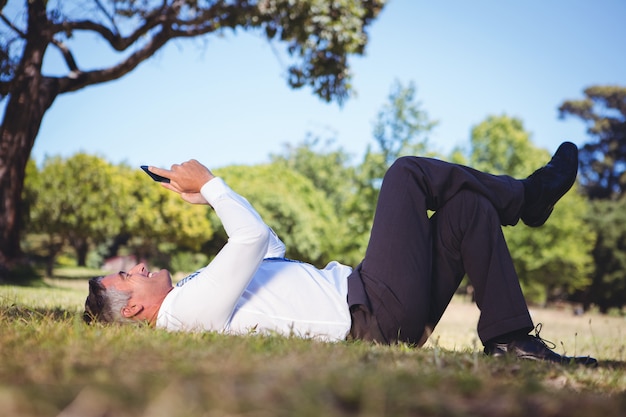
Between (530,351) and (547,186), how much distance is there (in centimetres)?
114

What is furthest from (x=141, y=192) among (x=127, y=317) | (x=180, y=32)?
(x=127, y=317)

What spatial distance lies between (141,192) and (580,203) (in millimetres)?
29524

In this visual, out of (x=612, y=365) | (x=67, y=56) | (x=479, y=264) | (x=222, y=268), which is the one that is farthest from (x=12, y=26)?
(x=612, y=365)

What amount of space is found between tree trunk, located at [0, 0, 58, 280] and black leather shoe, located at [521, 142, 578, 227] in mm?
11939

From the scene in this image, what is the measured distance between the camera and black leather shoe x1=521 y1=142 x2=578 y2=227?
12.6 feet

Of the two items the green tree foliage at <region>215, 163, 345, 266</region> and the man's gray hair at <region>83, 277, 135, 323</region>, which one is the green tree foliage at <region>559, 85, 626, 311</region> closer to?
the green tree foliage at <region>215, 163, 345, 266</region>

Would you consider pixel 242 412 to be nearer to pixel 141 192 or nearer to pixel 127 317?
pixel 127 317

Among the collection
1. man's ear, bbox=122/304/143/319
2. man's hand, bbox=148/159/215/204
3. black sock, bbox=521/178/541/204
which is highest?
black sock, bbox=521/178/541/204

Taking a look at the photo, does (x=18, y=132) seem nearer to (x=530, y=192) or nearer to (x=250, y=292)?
(x=250, y=292)

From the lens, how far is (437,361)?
2.51 m

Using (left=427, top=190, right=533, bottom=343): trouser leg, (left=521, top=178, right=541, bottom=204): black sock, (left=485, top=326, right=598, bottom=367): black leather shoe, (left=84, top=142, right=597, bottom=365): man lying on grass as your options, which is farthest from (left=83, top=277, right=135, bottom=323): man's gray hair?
(left=521, top=178, right=541, bottom=204): black sock

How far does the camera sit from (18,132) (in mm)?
12953

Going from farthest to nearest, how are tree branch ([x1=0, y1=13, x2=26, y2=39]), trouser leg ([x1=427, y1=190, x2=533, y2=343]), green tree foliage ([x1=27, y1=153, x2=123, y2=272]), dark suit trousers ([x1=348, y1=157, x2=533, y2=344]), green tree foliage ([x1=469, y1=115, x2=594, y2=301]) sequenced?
green tree foliage ([x1=469, y1=115, x2=594, y2=301]) < green tree foliage ([x1=27, y1=153, x2=123, y2=272]) < tree branch ([x1=0, y1=13, x2=26, y2=39]) < dark suit trousers ([x1=348, y1=157, x2=533, y2=344]) < trouser leg ([x1=427, y1=190, x2=533, y2=343])

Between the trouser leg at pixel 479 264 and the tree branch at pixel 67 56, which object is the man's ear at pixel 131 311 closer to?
the trouser leg at pixel 479 264
